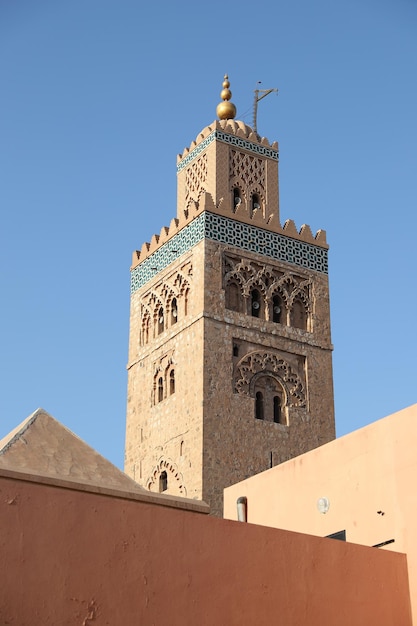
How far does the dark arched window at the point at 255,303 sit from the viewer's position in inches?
736

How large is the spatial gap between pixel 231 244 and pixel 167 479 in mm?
4301

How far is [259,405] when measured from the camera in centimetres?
1803

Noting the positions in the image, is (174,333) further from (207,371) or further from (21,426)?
(21,426)

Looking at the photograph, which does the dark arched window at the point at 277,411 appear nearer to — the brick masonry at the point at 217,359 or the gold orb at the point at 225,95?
the brick masonry at the point at 217,359

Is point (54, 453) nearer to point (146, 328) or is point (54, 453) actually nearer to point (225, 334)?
point (225, 334)

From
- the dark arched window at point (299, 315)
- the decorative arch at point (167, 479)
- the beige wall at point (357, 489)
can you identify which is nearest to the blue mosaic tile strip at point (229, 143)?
the dark arched window at point (299, 315)

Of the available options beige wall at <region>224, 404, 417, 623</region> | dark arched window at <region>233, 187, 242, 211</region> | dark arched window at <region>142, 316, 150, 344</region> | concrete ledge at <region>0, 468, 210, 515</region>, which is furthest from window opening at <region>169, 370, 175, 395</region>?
concrete ledge at <region>0, 468, 210, 515</region>

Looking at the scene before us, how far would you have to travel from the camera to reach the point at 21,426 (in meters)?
8.91

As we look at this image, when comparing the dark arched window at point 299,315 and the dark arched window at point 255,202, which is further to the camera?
the dark arched window at point 255,202

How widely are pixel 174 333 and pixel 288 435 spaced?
267 cm

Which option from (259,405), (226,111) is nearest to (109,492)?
(259,405)

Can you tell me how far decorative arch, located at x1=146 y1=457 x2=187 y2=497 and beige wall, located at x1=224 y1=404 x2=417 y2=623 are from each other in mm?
5556

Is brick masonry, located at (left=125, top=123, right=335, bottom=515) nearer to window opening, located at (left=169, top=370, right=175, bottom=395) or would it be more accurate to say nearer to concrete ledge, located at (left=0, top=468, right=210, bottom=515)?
window opening, located at (left=169, top=370, right=175, bottom=395)

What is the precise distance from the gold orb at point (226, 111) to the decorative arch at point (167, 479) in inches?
286
